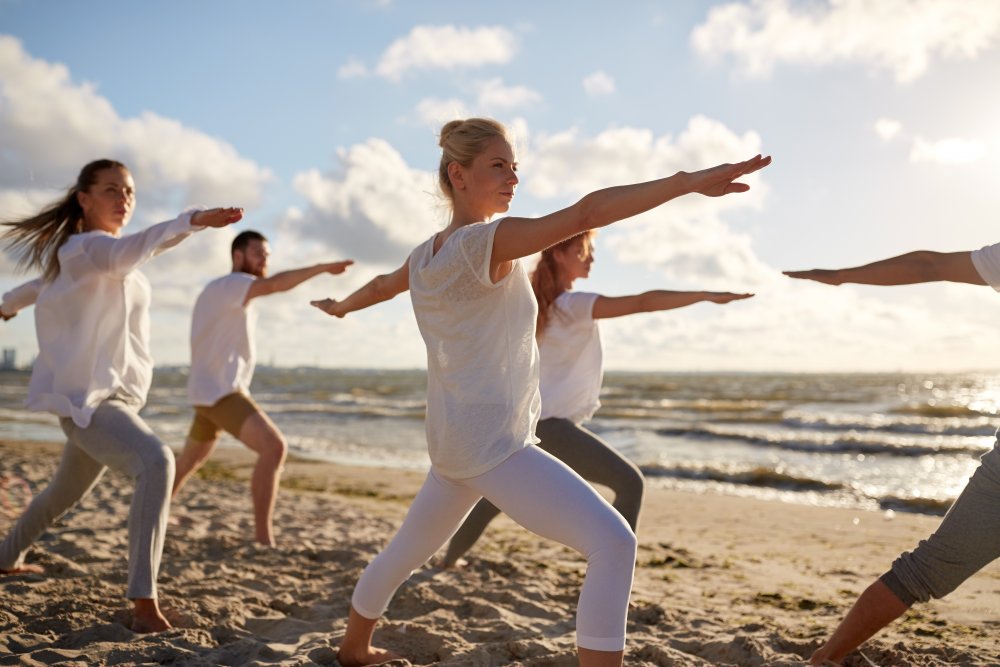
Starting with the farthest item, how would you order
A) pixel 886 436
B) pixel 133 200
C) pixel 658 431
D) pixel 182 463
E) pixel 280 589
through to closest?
pixel 658 431, pixel 886 436, pixel 182 463, pixel 280 589, pixel 133 200

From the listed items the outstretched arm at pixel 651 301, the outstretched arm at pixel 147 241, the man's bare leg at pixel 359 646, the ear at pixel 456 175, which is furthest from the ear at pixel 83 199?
the outstretched arm at pixel 651 301

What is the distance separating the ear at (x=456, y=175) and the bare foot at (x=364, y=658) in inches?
75.3

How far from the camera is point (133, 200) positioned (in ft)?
12.8

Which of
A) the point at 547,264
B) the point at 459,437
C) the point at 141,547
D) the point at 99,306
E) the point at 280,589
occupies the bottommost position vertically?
the point at 280,589

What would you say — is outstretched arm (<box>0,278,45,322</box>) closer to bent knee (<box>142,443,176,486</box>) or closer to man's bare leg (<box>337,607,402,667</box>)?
bent knee (<box>142,443,176,486</box>)

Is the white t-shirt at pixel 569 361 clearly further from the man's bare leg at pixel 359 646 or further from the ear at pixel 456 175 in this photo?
the ear at pixel 456 175

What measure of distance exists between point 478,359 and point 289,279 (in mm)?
2541

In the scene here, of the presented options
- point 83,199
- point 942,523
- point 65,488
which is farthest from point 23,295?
point 942,523

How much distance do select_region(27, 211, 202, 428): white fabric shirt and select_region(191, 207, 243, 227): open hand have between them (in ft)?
1.58

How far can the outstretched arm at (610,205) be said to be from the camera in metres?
2.03

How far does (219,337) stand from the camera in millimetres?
5277

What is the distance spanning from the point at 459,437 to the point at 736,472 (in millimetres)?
10431

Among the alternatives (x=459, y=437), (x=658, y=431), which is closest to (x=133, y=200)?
(x=459, y=437)

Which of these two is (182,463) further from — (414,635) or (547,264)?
(547,264)
